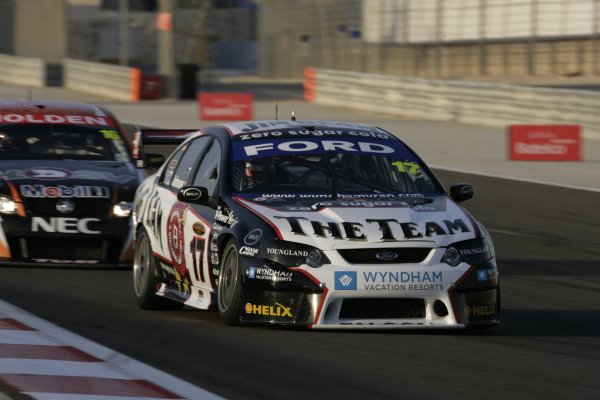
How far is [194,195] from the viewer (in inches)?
364

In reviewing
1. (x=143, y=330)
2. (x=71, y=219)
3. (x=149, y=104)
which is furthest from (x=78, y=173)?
(x=149, y=104)

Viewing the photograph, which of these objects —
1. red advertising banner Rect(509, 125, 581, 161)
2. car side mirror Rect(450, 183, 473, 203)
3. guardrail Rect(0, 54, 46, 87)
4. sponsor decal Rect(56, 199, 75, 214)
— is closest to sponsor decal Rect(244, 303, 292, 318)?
car side mirror Rect(450, 183, 473, 203)

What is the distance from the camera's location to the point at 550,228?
15.9 metres

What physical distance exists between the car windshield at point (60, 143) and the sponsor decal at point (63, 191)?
0.99 metres

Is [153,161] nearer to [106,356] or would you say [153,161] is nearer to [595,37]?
[106,356]

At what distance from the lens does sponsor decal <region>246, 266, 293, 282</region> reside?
8422 millimetres

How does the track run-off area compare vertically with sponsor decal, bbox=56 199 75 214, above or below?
below

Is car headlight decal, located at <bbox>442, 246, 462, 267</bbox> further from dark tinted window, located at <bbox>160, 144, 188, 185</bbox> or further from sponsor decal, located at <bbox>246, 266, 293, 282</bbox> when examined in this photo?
dark tinted window, located at <bbox>160, 144, 188, 185</bbox>

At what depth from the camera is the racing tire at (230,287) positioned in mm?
8625

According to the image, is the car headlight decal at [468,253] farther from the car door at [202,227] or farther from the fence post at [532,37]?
the fence post at [532,37]

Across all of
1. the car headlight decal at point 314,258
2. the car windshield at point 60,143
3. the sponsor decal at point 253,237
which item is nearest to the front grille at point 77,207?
the car windshield at point 60,143

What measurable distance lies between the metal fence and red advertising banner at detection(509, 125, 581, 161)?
25.2 meters

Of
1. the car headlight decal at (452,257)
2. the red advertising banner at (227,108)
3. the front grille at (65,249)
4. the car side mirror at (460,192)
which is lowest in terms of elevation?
the red advertising banner at (227,108)

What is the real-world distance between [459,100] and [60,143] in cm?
1932
